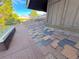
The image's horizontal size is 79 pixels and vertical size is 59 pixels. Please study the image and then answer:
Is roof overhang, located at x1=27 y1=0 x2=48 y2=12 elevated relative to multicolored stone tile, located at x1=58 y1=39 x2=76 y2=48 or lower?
elevated

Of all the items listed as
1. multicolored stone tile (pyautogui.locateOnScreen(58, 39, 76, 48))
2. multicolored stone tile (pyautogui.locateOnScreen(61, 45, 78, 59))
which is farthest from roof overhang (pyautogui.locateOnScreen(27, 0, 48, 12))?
multicolored stone tile (pyautogui.locateOnScreen(61, 45, 78, 59))

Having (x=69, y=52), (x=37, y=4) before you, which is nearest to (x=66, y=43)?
(x=69, y=52)

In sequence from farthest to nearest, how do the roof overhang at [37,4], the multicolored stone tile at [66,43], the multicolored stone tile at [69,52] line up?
the roof overhang at [37,4] → the multicolored stone tile at [66,43] → the multicolored stone tile at [69,52]

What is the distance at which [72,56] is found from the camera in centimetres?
142

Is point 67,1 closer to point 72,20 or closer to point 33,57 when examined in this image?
point 72,20

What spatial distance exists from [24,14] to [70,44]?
34.1 ft

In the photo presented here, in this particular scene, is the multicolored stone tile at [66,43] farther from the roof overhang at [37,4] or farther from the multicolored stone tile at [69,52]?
the roof overhang at [37,4]

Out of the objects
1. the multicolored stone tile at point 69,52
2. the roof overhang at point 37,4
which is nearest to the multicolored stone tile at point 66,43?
the multicolored stone tile at point 69,52

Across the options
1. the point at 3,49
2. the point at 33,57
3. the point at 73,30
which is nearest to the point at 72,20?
the point at 73,30

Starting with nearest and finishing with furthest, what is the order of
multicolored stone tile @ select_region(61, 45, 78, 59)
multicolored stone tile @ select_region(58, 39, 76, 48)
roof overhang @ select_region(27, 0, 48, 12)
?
multicolored stone tile @ select_region(61, 45, 78, 59) < multicolored stone tile @ select_region(58, 39, 76, 48) < roof overhang @ select_region(27, 0, 48, 12)

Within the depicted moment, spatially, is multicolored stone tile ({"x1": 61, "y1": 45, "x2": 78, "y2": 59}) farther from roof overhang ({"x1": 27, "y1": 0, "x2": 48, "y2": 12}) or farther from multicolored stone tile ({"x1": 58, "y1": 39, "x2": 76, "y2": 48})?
roof overhang ({"x1": 27, "y1": 0, "x2": 48, "y2": 12})

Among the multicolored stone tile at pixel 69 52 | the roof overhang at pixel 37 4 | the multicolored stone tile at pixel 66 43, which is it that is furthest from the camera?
the roof overhang at pixel 37 4

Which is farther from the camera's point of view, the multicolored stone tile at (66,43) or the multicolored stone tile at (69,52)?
the multicolored stone tile at (66,43)

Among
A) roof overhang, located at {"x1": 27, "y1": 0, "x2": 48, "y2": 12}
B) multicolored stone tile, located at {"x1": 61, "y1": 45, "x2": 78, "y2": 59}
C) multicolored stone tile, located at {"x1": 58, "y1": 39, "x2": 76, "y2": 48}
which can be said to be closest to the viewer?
multicolored stone tile, located at {"x1": 61, "y1": 45, "x2": 78, "y2": 59}
